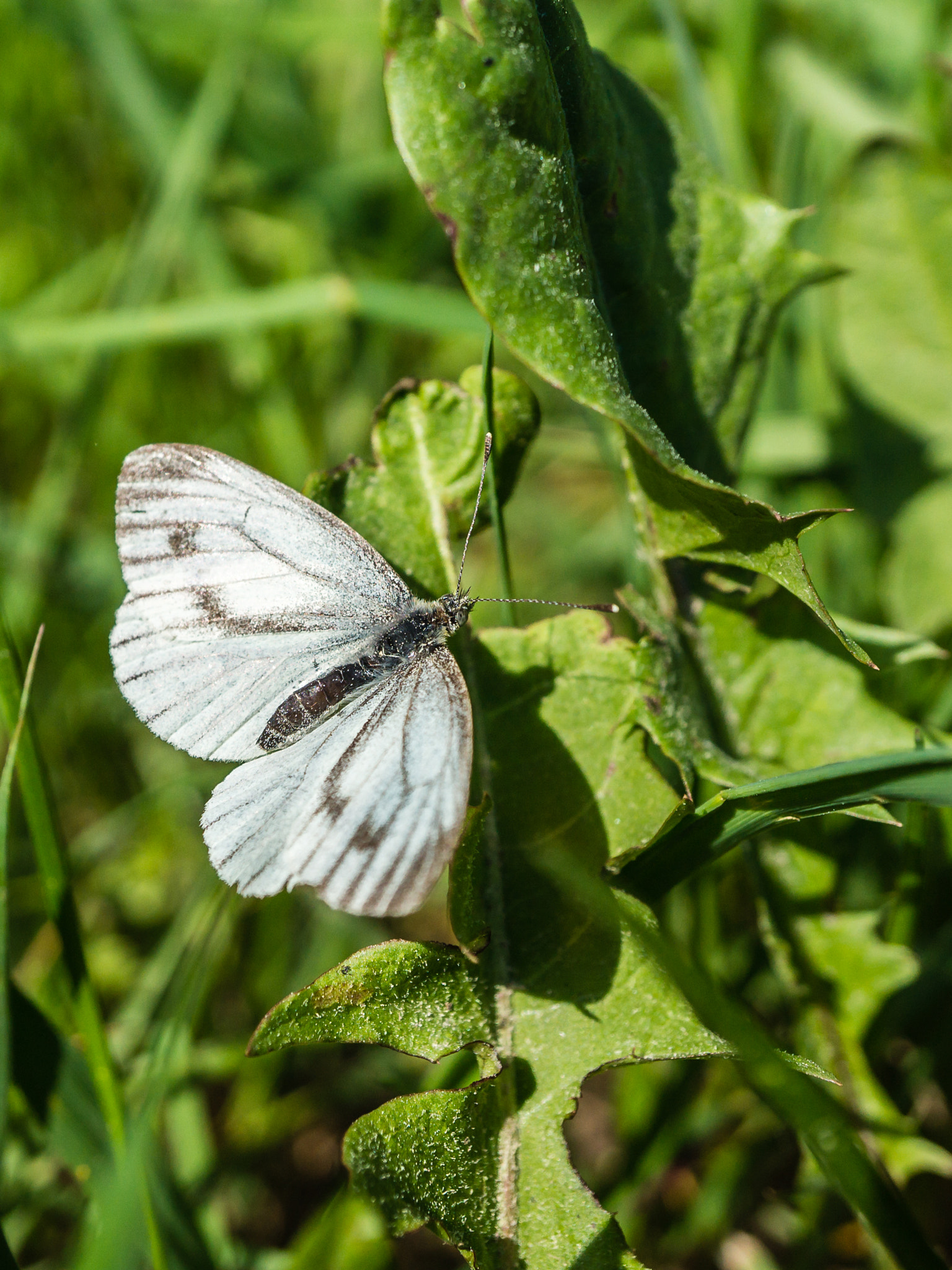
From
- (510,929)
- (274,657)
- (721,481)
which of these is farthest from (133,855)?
(721,481)

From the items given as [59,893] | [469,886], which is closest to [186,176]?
[59,893]

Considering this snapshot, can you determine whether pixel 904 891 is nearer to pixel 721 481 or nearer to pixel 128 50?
pixel 721 481

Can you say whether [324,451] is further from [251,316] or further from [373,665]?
[373,665]

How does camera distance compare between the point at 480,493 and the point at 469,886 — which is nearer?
the point at 469,886

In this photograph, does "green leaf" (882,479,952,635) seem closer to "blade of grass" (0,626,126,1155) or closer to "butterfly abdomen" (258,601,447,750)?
"butterfly abdomen" (258,601,447,750)

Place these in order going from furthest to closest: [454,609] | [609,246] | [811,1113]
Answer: [454,609]
[609,246]
[811,1113]

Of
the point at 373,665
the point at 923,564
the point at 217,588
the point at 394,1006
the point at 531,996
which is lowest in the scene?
the point at 923,564
